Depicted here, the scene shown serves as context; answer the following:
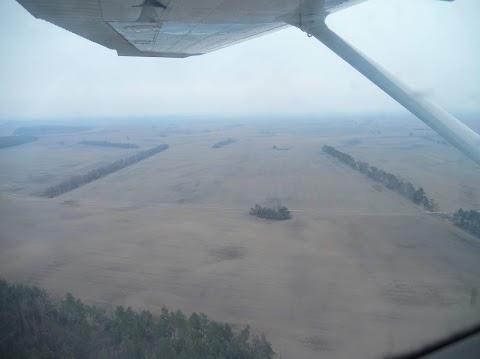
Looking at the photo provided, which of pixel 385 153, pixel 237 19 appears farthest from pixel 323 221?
pixel 385 153

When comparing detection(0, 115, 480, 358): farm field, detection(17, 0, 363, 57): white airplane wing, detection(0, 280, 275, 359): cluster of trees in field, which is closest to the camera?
detection(17, 0, 363, 57): white airplane wing

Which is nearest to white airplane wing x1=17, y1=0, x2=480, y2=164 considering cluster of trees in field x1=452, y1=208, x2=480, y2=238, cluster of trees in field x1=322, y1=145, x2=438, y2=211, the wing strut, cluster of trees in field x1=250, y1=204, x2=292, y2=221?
the wing strut

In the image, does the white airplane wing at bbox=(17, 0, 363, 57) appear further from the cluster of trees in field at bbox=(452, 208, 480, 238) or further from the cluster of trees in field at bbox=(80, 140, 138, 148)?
the cluster of trees in field at bbox=(80, 140, 138, 148)

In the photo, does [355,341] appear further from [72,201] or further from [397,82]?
[72,201]

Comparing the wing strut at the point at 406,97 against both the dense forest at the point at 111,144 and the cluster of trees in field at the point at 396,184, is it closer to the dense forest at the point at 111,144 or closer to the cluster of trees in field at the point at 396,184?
the cluster of trees in field at the point at 396,184

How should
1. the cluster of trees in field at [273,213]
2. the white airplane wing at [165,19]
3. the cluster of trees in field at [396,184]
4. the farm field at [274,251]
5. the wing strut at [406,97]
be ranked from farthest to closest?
the cluster of trees in field at [396,184] → the cluster of trees in field at [273,213] → the farm field at [274,251] → the wing strut at [406,97] → the white airplane wing at [165,19]

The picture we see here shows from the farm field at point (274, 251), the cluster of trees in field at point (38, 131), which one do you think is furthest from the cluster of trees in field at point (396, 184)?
the cluster of trees in field at point (38, 131)
